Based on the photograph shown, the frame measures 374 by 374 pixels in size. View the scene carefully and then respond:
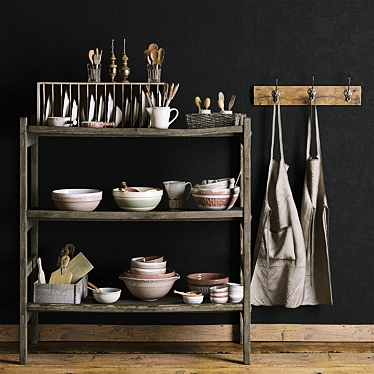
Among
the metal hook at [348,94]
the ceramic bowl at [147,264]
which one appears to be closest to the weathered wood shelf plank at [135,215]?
the ceramic bowl at [147,264]

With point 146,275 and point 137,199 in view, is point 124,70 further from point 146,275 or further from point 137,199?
point 146,275

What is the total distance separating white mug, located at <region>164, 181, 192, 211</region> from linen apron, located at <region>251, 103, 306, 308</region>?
516mm

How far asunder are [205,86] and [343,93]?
0.77m

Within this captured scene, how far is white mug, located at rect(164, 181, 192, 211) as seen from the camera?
3.70 metres

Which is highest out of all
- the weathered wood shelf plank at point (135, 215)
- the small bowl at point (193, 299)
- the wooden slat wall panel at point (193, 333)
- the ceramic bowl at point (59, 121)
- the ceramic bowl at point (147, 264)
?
the ceramic bowl at point (59, 121)

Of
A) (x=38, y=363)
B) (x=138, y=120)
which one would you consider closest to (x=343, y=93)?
(x=138, y=120)

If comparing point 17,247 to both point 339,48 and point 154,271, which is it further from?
point 339,48

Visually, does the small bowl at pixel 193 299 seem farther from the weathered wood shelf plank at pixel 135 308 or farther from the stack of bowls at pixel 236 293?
the stack of bowls at pixel 236 293

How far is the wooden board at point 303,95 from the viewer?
396cm

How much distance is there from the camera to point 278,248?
A: 13.0 feet

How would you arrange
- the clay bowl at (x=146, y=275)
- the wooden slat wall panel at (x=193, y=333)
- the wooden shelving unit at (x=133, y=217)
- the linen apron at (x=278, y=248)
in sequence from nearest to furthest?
the wooden shelving unit at (x=133, y=217) < the clay bowl at (x=146, y=275) < the linen apron at (x=278, y=248) < the wooden slat wall panel at (x=193, y=333)

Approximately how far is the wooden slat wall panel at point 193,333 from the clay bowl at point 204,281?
1.05 ft

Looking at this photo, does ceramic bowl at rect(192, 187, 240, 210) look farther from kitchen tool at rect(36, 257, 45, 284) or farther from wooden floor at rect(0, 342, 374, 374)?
kitchen tool at rect(36, 257, 45, 284)

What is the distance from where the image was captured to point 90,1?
3.96 m
